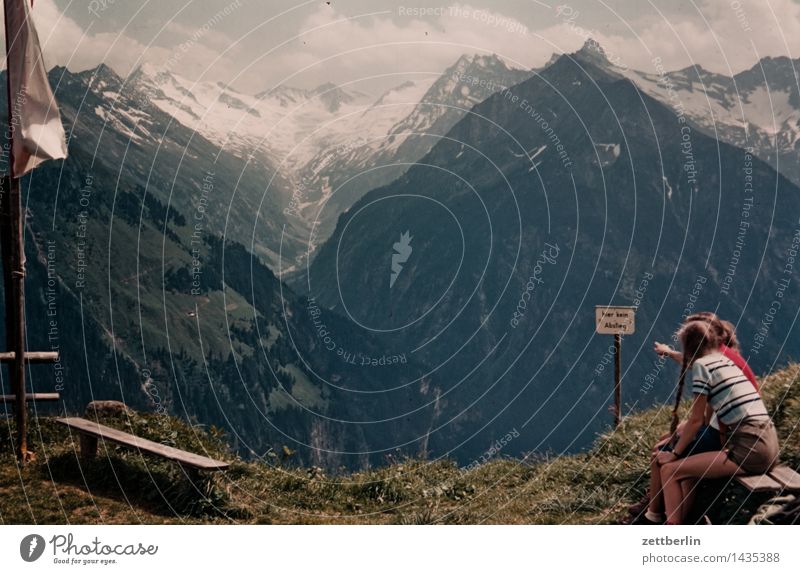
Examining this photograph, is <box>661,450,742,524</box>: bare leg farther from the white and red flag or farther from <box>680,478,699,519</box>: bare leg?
the white and red flag

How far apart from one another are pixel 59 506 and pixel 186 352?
121m

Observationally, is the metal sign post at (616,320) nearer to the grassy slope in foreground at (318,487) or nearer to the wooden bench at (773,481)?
the grassy slope in foreground at (318,487)

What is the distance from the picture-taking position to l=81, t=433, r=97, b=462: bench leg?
531 inches

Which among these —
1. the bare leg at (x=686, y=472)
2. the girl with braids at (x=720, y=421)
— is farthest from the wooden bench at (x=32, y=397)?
the girl with braids at (x=720, y=421)

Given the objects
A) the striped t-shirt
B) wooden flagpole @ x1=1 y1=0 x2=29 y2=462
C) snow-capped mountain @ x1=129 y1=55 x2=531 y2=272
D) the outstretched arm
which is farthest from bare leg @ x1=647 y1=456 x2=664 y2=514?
snow-capped mountain @ x1=129 y1=55 x2=531 y2=272

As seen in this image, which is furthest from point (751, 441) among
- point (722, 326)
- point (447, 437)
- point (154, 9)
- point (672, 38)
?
point (447, 437)

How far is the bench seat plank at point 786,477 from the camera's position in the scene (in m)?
9.84

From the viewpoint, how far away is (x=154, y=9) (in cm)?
4012

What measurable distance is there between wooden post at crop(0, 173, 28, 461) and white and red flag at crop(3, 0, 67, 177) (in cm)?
30

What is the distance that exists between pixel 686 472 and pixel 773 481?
859 millimetres

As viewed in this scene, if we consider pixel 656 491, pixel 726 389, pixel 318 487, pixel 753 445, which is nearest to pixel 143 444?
pixel 318 487

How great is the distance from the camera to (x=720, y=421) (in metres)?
10.0

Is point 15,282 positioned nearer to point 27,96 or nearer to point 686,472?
point 27,96
